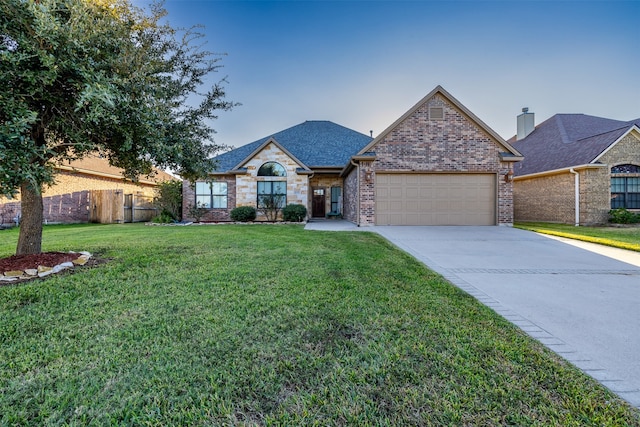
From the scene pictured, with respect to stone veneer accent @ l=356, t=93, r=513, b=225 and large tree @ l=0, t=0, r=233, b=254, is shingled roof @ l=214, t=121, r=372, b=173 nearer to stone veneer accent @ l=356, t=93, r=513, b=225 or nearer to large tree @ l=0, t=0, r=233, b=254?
stone veneer accent @ l=356, t=93, r=513, b=225

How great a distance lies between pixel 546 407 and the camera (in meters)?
1.71

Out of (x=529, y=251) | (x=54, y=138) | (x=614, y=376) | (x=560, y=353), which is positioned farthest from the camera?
(x=529, y=251)

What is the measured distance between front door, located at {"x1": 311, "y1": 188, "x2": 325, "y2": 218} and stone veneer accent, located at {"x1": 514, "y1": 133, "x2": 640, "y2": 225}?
12.6 metres

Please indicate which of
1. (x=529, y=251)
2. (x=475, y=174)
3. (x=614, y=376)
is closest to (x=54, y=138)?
(x=614, y=376)

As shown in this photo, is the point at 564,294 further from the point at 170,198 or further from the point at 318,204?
the point at 170,198

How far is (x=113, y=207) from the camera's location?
1599 centimetres

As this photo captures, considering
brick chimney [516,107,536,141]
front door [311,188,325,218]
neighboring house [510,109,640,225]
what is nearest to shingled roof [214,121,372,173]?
front door [311,188,325,218]

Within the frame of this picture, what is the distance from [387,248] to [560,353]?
4.73 meters

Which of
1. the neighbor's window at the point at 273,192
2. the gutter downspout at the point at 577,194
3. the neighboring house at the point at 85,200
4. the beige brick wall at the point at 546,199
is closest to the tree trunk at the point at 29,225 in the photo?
the neighbor's window at the point at 273,192

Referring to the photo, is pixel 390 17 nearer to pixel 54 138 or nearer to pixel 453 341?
pixel 54 138

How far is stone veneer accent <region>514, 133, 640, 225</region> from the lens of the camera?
13.3 meters

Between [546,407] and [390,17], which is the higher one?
[390,17]

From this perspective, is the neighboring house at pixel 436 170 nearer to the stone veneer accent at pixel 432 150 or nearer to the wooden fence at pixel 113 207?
the stone veneer accent at pixel 432 150

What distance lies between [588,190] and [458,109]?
7.50 meters
